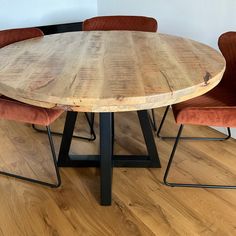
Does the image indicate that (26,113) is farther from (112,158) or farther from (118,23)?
(118,23)

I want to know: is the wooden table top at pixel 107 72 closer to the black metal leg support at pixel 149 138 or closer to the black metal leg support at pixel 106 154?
the black metal leg support at pixel 106 154

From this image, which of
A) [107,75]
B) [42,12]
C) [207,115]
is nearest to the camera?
[107,75]

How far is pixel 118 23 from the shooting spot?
2.22m

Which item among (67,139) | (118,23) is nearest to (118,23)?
(118,23)

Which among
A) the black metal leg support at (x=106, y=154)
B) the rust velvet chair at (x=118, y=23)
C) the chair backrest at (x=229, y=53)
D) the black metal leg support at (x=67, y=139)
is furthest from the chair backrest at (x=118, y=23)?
the black metal leg support at (x=106, y=154)

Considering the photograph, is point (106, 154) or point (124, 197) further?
point (124, 197)

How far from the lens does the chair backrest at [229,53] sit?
1686 millimetres

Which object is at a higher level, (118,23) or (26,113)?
(118,23)

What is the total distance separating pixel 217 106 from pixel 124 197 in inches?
28.8

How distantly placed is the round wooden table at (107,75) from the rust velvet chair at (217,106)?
195 mm

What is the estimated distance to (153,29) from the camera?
2164 millimetres

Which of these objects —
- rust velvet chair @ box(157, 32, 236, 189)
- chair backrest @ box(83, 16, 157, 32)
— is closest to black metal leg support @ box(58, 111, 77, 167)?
rust velvet chair @ box(157, 32, 236, 189)

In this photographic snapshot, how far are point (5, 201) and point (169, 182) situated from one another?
96 centimetres

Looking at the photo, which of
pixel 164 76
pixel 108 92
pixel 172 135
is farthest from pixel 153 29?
Result: pixel 108 92
